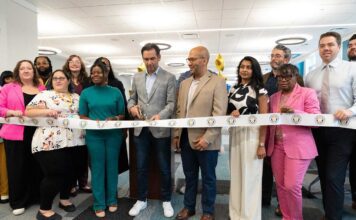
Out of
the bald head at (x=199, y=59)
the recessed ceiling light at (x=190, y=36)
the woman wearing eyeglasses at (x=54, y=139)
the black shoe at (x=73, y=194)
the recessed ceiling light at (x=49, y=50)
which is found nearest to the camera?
the bald head at (x=199, y=59)

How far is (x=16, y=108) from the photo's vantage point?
259cm

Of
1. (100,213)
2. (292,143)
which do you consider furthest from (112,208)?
(292,143)

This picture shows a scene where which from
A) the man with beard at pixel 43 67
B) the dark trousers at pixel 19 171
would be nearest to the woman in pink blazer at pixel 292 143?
the dark trousers at pixel 19 171

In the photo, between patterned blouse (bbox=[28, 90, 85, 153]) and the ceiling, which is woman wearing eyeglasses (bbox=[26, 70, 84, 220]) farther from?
the ceiling

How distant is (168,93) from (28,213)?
1.94 meters

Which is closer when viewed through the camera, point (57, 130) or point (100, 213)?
point (57, 130)

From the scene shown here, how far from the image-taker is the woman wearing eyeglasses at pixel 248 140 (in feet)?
7.13

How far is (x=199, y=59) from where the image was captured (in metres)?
2.23

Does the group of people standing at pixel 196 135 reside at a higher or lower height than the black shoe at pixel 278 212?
higher

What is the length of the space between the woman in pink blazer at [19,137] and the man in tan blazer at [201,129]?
1576 mm

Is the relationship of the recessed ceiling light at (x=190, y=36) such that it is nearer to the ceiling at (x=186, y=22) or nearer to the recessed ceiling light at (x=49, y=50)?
the ceiling at (x=186, y=22)

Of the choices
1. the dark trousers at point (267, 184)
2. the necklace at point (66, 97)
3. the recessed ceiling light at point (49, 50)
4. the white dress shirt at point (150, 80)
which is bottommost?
the dark trousers at point (267, 184)

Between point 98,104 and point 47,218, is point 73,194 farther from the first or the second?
point 98,104

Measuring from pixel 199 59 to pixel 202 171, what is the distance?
102 centimetres
